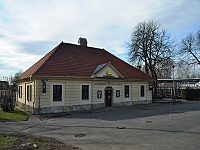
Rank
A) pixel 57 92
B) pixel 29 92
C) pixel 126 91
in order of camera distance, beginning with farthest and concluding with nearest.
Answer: pixel 126 91 → pixel 29 92 → pixel 57 92

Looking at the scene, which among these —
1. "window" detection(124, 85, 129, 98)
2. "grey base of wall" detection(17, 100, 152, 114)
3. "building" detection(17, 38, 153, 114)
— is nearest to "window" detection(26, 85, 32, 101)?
"building" detection(17, 38, 153, 114)

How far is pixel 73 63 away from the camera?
23203 millimetres

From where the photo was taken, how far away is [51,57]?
22.5m

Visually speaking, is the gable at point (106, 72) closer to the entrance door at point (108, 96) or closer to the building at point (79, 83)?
the building at point (79, 83)

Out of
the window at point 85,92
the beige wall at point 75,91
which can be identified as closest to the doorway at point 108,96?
the beige wall at point 75,91

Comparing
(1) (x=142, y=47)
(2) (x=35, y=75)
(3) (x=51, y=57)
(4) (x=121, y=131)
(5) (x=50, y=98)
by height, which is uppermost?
(1) (x=142, y=47)

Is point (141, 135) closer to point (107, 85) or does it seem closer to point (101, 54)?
point (107, 85)

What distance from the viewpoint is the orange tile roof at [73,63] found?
67.7 feet

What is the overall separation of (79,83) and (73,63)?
2710 millimetres

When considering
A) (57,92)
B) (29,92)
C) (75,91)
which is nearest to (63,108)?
(57,92)

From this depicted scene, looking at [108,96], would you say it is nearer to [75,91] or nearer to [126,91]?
[126,91]

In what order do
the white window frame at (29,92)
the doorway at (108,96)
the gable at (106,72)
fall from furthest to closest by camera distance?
A: the doorway at (108,96), the gable at (106,72), the white window frame at (29,92)

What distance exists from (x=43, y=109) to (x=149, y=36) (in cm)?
2333

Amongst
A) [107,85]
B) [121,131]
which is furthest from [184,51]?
[121,131]
